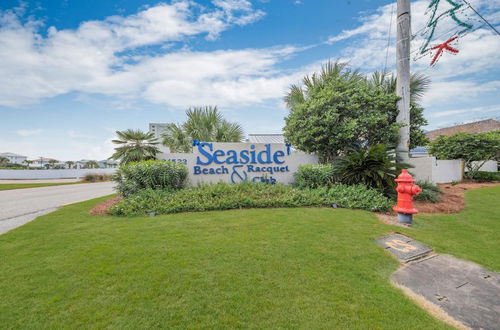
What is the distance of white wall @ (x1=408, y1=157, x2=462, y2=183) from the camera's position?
32.0 feet

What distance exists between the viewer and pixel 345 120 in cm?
811

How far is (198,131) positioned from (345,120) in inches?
275

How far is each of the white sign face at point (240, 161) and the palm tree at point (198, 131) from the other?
2.78m

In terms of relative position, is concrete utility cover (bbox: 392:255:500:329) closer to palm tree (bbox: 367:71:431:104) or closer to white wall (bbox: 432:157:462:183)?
palm tree (bbox: 367:71:431:104)

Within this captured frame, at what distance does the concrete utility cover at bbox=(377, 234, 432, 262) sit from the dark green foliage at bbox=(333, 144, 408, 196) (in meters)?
2.98

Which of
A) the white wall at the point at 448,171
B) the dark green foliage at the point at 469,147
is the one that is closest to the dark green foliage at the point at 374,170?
the white wall at the point at 448,171

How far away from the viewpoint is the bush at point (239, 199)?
584 cm

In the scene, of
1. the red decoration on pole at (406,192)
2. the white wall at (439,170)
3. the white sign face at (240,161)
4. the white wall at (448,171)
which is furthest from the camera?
the white wall at (448,171)

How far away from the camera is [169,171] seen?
7348 mm

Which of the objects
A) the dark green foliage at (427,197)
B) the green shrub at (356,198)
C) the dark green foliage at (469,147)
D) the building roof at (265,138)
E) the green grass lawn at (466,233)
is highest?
the building roof at (265,138)

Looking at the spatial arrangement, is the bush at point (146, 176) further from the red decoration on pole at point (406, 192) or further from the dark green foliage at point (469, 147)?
the dark green foliage at point (469, 147)

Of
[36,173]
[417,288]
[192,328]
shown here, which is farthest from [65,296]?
[36,173]

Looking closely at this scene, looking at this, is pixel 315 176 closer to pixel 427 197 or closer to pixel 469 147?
pixel 427 197

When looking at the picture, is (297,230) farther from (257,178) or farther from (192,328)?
(257,178)
